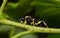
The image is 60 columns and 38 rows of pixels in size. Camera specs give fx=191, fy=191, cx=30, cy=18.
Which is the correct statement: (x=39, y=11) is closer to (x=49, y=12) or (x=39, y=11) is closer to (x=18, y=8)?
(x=49, y=12)

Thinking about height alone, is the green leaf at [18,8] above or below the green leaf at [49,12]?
above

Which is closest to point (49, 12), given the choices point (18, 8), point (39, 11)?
point (39, 11)

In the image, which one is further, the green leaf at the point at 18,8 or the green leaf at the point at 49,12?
the green leaf at the point at 18,8

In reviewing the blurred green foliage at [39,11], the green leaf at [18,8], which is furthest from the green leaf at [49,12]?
the green leaf at [18,8]

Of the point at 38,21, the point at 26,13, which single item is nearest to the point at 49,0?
the point at 38,21

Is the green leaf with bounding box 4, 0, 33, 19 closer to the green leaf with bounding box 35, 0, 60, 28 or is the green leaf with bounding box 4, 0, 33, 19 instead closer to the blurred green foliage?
the blurred green foliage

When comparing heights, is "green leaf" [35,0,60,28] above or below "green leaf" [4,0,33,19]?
below

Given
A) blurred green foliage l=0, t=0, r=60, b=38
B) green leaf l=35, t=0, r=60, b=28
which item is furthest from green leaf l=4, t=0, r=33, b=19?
green leaf l=35, t=0, r=60, b=28

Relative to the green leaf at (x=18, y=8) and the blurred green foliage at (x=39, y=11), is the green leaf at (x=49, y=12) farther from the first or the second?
the green leaf at (x=18, y=8)

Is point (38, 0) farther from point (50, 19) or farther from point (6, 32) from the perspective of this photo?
point (6, 32)

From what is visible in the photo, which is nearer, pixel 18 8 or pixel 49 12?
pixel 49 12

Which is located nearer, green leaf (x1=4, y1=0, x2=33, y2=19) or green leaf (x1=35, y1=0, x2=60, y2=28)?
green leaf (x1=35, y1=0, x2=60, y2=28)
